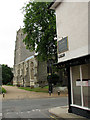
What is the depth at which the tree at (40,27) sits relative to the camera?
26.5 metres

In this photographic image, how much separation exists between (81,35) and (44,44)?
1851cm

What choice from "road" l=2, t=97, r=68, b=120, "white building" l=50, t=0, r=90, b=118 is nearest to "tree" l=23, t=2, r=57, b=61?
"road" l=2, t=97, r=68, b=120

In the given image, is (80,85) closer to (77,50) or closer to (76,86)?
(76,86)

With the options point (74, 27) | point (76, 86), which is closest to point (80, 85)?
point (76, 86)

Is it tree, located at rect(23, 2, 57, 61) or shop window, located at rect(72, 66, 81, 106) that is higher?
tree, located at rect(23, 2, 57, 61)

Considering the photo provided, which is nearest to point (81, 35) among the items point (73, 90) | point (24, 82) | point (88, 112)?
point (73, 90)

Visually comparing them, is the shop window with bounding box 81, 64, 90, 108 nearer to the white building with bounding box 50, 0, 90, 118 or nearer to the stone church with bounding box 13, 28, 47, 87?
the white building with bounding box 50, 0, 90, 118

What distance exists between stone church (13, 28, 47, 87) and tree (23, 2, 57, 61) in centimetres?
1824

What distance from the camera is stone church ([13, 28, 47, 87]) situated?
4960 centimetres

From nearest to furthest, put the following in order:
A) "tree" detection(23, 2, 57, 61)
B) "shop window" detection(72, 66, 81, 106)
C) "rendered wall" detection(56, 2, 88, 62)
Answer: "rendered wall" detection(56, 2, 88, 62)
"shop window" detection(72, 66, 81, 106)
"tree" detection(23, 2, 57, 61)

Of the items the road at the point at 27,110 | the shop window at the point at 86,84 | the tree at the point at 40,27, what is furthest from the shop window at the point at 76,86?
the tree at the point at 40,27

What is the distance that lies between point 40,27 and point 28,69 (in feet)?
104

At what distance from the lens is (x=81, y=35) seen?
8.82 meters

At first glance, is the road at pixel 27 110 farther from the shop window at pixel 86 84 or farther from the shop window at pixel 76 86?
the shop window at pixel 86 84
